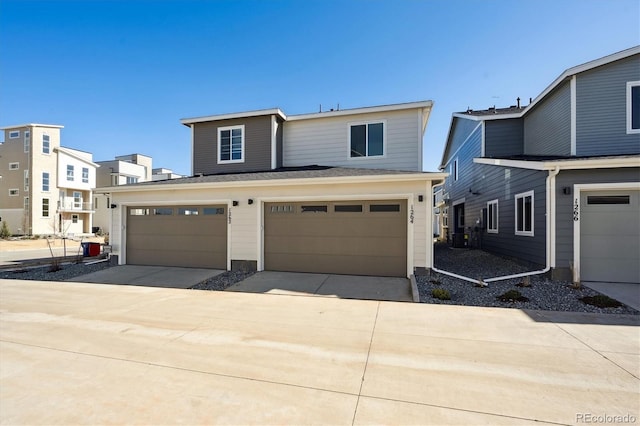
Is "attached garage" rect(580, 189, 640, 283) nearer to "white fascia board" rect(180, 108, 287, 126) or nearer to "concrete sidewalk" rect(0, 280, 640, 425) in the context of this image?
"concrete sidewalk" rect(0, 280, 640, 425)

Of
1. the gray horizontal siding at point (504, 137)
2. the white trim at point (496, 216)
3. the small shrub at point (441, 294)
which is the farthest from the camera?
the gray horizontal siding at point (504, 137)

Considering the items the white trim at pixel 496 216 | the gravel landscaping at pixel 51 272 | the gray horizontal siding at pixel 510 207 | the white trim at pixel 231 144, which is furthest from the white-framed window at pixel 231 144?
the white trim at pixel 496 216

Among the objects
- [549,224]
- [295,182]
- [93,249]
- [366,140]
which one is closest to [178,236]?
[295,182]

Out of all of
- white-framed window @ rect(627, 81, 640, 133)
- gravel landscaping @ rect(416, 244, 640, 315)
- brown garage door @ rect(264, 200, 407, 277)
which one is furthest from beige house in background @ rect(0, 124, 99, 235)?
white-framed window @ rect(627, 81, 640, 133)

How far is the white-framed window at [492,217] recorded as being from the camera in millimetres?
12516

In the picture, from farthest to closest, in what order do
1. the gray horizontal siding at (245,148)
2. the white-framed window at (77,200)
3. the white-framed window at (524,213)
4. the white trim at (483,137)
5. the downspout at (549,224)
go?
the white-framed window at (77,200)
the white trim at (483,137)
the gray horizontal siding at (245,148)
the white-framed window at (524,213)
the downspout at (549,224)

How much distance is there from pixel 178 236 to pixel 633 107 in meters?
15.2

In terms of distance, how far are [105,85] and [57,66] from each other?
1.64 m

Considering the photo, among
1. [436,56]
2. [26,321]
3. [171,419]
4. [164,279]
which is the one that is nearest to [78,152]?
[164,279]

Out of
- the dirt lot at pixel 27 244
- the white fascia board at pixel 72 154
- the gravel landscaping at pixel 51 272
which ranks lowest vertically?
the dirt lot at pixel 27 244

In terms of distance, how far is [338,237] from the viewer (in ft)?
28.3

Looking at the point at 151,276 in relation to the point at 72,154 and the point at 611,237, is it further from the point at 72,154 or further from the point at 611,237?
the point at 72,154

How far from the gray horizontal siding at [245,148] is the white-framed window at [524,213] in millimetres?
9066

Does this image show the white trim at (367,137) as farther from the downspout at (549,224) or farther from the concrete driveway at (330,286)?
the downspout at (549,224)
